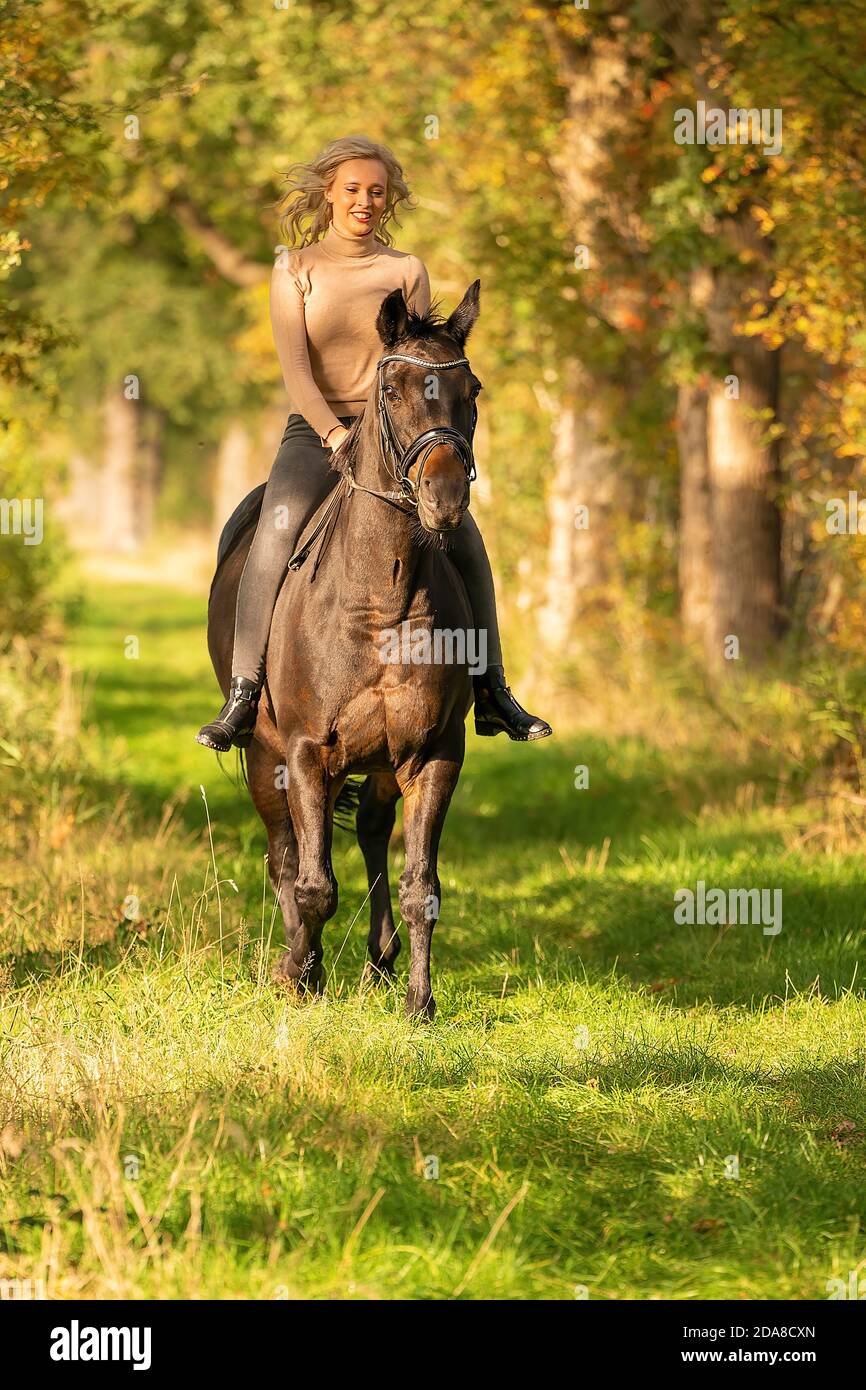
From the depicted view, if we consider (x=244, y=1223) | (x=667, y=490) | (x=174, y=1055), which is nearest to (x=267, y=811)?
(x=174, y=1055)

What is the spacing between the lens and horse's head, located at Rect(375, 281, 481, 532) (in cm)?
679

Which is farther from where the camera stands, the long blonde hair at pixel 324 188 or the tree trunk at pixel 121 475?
the tree trunk at pixel 121 475

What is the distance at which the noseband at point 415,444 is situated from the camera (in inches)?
271

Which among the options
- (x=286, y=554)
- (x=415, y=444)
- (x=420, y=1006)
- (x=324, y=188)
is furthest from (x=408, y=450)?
(x=420, y=1006)

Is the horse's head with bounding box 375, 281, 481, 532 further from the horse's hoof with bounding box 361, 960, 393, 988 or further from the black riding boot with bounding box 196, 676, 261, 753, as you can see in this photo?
the horse's hoof with bounding box 361, 960, 393, 988

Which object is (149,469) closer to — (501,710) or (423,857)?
(501,710)

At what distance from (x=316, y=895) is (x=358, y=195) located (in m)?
2.93

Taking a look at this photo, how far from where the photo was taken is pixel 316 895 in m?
7.90

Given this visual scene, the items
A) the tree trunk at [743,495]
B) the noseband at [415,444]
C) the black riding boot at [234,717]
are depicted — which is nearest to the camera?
the noseband at [415,444]

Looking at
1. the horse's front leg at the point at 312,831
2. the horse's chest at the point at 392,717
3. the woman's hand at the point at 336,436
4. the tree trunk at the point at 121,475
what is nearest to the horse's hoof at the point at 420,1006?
the horse's front leg at the point at 312,831

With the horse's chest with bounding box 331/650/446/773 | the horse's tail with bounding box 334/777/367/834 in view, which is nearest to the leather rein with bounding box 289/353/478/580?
the horse's chest with bounding box 331/650/446/773

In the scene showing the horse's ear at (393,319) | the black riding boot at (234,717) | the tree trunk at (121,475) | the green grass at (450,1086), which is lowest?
the green grass at (450,1086)

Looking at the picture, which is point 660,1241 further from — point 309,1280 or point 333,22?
point 333,22

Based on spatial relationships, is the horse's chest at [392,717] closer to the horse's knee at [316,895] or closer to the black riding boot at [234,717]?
the horse's knee at [316,895]
